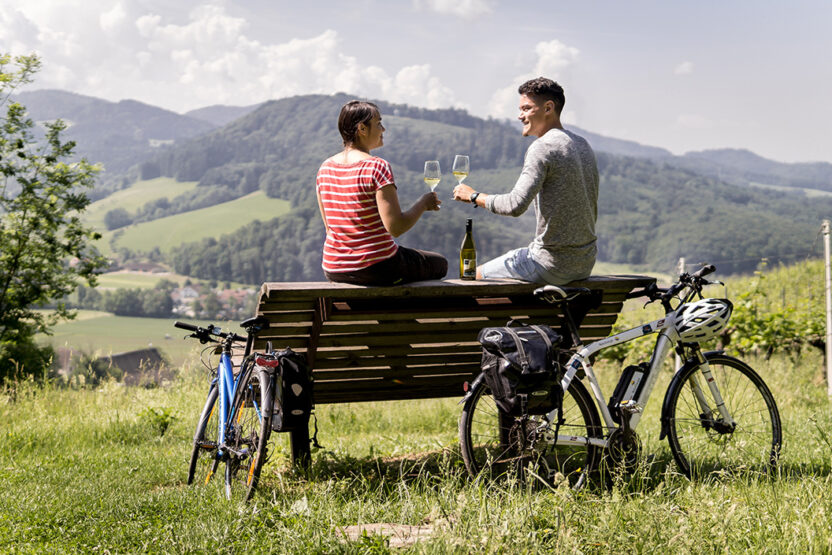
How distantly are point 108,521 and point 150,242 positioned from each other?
5626 inches

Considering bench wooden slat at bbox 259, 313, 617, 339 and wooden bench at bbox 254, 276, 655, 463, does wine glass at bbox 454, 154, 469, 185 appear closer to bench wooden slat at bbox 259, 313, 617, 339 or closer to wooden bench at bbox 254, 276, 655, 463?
wooden bench at bbox 254, 276, 655, 463

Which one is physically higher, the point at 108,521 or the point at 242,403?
the point at 242,403

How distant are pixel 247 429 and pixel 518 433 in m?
1.52

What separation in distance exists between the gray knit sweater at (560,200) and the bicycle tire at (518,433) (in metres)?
0.74

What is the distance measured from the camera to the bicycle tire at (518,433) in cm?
397

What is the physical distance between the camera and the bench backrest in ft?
13.4

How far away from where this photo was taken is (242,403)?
4367 millimetres

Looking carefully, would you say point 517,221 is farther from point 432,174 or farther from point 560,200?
point 432,174

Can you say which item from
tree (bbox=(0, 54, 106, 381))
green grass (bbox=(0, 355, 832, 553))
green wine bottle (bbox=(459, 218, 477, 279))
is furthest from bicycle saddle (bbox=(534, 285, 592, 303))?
tree (bbox=(0, 54, 106, 381))

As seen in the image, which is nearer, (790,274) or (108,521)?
(108,521)

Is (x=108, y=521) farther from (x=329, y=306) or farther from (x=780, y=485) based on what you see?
(x=780, y=485)

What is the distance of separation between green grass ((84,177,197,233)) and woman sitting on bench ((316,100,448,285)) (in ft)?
550

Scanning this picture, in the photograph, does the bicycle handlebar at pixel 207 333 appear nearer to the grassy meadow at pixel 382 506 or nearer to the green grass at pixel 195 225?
the grassy meadow at pixel 382 506

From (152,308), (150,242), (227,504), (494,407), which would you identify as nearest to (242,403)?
(227,504)
